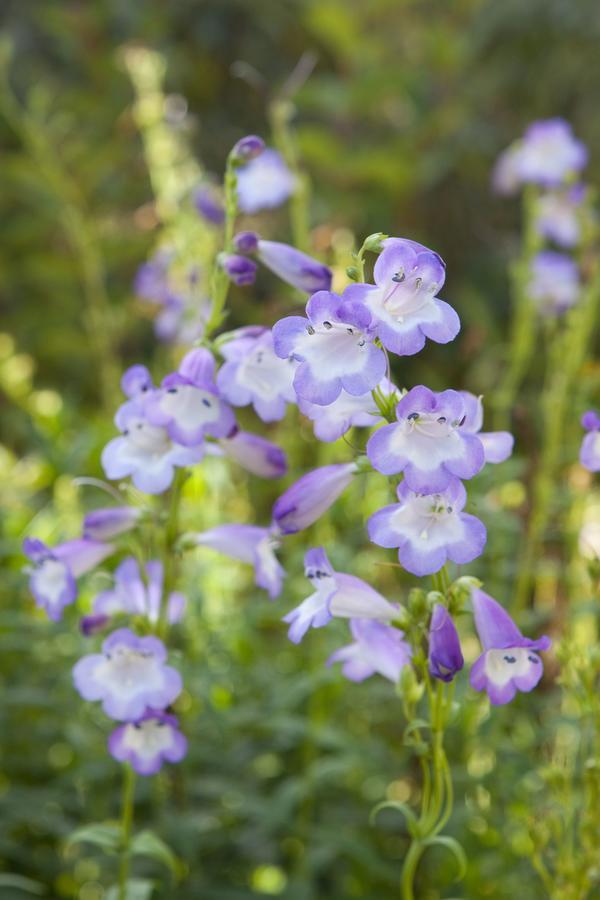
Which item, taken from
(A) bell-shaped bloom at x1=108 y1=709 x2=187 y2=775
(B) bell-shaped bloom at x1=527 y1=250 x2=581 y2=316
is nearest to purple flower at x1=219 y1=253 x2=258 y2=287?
(A) bell-shaped bloom at x1=108 y1=709 x2=187 y2=775

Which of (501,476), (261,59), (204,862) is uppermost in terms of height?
(261,59)

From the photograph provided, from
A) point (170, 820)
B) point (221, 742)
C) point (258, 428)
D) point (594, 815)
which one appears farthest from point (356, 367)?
point (258, 428)

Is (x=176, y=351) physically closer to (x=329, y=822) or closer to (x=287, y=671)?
(x=287, y=671)

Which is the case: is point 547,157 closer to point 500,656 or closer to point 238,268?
point 238,268

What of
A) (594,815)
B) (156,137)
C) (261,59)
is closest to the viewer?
(594,815)

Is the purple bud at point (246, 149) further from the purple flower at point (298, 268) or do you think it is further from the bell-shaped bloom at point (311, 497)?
the bell-shaped bloom at point (311, 497)

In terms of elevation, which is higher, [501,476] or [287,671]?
[501,476]
